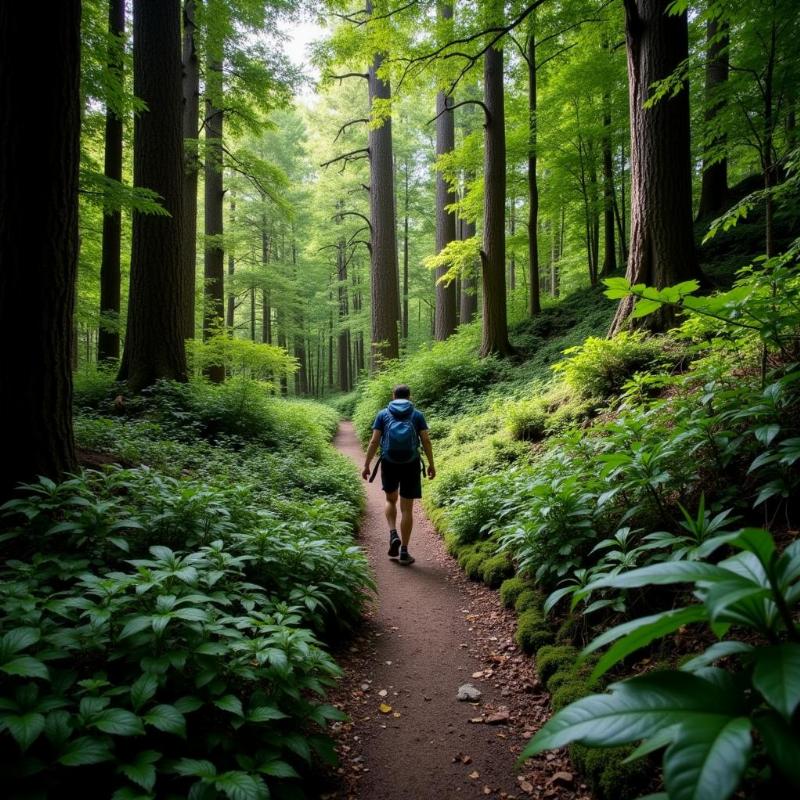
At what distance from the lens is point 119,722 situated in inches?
67.5

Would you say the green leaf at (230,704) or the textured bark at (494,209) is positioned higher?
the textured bark at (494,209)

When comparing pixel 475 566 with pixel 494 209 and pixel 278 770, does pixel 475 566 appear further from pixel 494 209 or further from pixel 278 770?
pixel 494 209

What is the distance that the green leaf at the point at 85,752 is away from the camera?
1.55 metres

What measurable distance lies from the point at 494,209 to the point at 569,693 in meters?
10.8

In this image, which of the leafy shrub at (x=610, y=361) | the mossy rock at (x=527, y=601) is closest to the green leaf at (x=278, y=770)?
the mossy rock at (x=527, y=601)

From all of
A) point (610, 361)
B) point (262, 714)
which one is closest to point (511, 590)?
point (262, 714)

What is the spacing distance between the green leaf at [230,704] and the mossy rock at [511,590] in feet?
8.25

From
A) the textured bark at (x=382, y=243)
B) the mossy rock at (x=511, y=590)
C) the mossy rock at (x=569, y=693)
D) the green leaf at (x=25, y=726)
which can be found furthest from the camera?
the textured bark at (x=382, y=243)

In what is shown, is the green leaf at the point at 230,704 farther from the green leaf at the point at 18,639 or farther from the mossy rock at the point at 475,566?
the mossy rock at the point at 475,566

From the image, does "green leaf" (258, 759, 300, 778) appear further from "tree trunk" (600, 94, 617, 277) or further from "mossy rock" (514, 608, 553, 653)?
"tree trunk" (600, 94, 617, 277)

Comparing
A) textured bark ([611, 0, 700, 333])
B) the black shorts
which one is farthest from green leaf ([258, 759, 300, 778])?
textured bark ([611, 0, 700, 333])

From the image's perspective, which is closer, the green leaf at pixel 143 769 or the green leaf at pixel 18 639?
the green leaf at pixel 143 769

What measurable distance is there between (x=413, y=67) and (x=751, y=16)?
4.41 metres

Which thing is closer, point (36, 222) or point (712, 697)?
point (712, 697)
